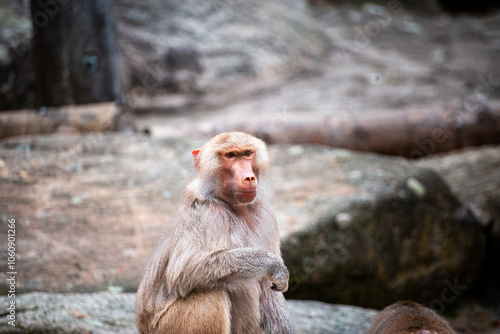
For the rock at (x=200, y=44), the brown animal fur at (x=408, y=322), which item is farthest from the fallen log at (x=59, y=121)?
the brown animal fur at (x=408, y=322)

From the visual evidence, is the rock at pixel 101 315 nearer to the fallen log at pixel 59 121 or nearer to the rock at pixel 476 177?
the rock at pixel 476 177

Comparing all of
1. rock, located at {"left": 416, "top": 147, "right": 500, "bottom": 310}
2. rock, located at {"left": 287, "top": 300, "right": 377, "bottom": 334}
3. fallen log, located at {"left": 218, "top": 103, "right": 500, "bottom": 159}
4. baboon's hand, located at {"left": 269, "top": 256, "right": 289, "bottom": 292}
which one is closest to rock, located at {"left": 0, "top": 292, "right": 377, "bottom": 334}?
rock, located at {"left": 287, "top": 300, "right": 377, "bottom": 334}

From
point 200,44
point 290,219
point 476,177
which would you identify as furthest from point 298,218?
point 200,44

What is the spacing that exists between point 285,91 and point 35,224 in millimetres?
8999

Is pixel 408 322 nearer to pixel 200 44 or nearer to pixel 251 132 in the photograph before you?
pixel 251 132

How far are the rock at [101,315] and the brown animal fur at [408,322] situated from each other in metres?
0.58

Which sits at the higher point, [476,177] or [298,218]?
[298,218]

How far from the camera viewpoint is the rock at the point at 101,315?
13.6 ft

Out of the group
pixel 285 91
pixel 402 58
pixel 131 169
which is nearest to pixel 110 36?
pixel 131 169

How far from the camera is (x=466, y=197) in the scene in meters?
7.78

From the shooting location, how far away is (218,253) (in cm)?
329

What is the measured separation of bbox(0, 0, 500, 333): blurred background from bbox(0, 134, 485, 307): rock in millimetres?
24

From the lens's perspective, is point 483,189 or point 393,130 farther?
point 393,130

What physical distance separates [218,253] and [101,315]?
5.83 ft
